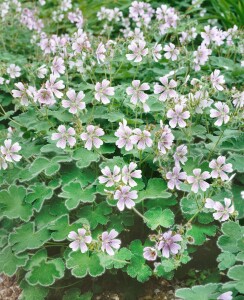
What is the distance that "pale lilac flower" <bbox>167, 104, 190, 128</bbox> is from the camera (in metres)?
2.38

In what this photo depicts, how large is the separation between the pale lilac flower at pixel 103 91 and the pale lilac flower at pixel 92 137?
0.21 m

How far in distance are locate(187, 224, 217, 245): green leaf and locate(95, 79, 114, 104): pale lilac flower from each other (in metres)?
0.70

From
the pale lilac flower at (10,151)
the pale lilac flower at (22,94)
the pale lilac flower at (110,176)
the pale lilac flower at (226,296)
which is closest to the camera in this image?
the pale lilac flower at (226,296)

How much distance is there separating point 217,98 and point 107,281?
3.57 ft

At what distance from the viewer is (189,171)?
8.19ft

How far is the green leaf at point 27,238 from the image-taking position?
2375 mm

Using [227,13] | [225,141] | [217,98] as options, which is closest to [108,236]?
[225,141]

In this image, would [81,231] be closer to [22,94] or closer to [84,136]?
[84,136]

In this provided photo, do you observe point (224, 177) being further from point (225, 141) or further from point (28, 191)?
point (28, 191)

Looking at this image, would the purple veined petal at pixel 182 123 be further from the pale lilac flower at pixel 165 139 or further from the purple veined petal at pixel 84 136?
the purple veined petal at pixel 84 136

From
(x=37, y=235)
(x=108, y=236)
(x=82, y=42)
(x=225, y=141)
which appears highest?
(x=82, y=42)

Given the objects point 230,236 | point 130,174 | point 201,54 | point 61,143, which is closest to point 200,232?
point 230,236

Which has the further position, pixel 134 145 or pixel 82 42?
pixel 82 42

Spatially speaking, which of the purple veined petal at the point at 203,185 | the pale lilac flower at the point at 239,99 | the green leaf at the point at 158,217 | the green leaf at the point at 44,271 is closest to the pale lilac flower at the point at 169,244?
the green leaf at the point at 158,217
